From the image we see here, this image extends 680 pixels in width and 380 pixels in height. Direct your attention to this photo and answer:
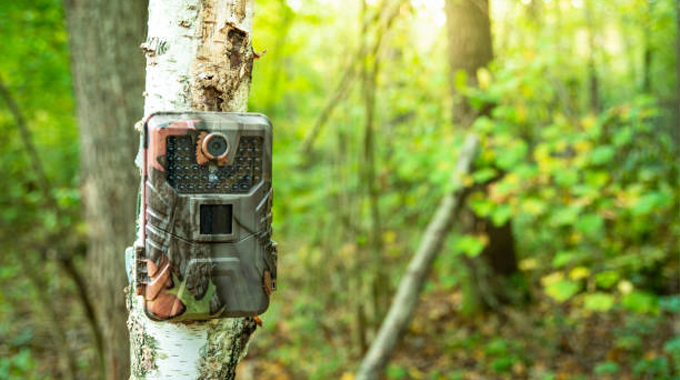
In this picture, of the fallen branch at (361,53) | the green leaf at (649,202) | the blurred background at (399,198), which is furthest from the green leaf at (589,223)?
the fallen branch at (361,53)

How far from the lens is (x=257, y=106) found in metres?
6.44

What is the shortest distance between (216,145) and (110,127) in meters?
2.26

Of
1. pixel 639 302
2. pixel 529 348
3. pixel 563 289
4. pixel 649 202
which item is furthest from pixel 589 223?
pixel 529 348

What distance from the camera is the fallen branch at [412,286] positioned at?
348cm

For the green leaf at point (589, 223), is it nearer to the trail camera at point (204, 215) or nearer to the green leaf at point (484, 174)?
the green leaf at point (484, 174)

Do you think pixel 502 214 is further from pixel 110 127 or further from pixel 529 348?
pixel 529 348

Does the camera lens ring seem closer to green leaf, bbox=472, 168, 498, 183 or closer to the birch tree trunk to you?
the birch tree trunk

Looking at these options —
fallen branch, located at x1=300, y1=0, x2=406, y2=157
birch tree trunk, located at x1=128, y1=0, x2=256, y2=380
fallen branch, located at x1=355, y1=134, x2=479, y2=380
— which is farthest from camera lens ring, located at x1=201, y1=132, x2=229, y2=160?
fallen branch, located at x1=355, y1=134, x2=479, y2=380

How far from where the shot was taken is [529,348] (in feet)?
17.7

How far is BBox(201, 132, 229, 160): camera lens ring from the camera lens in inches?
44.5

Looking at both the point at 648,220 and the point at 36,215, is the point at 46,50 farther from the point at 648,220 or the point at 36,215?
the point at 648,220

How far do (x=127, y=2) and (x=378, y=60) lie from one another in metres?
1.89

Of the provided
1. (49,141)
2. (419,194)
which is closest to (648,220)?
(419,194)

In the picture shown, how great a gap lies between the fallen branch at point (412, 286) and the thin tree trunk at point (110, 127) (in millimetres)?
1529
